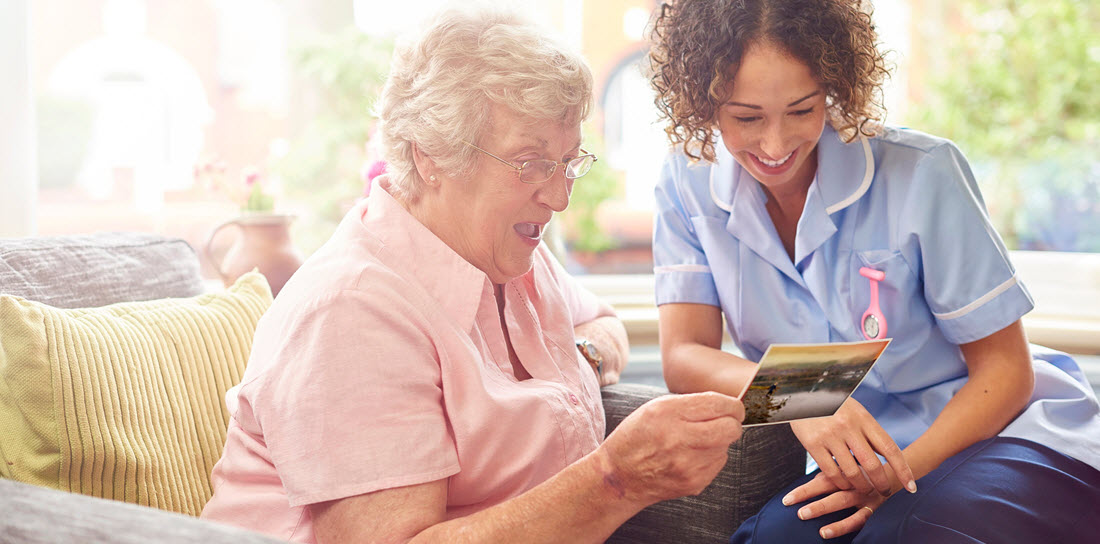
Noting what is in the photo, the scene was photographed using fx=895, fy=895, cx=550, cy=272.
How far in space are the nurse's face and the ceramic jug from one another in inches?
47.3

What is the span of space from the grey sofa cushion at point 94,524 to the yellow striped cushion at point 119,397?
0.30m

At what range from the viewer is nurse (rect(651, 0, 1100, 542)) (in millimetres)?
1310

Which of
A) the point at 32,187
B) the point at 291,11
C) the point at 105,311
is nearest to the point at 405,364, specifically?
the point at 105,311

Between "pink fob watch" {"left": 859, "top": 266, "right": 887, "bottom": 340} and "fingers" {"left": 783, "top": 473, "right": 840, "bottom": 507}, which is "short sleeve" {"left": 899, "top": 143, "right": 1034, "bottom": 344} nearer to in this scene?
"pink fob watch" {"left": 859, "top": 266, "right": 887, "bottom": 340}

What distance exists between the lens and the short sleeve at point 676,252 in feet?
5.54

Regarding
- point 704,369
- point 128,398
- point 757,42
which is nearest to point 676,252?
point 704,369

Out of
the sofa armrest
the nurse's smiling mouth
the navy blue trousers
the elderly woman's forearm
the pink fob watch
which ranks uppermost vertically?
the nurse's smiling mouth

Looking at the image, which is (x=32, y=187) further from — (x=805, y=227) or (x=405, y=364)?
(x=805, y=227)

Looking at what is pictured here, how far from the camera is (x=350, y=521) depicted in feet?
3.38

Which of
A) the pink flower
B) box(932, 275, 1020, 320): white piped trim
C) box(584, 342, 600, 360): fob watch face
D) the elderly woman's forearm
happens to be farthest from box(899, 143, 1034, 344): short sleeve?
the pink flower

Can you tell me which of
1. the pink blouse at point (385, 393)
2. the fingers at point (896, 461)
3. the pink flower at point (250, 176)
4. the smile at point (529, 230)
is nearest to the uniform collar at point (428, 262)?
the pink blouse at point (385, 393)

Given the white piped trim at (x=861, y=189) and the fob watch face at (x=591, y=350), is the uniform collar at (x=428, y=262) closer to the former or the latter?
the fob watch face at (x=591, y=350)

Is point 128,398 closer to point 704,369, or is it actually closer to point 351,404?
point 351,404

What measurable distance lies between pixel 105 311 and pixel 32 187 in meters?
0.88
